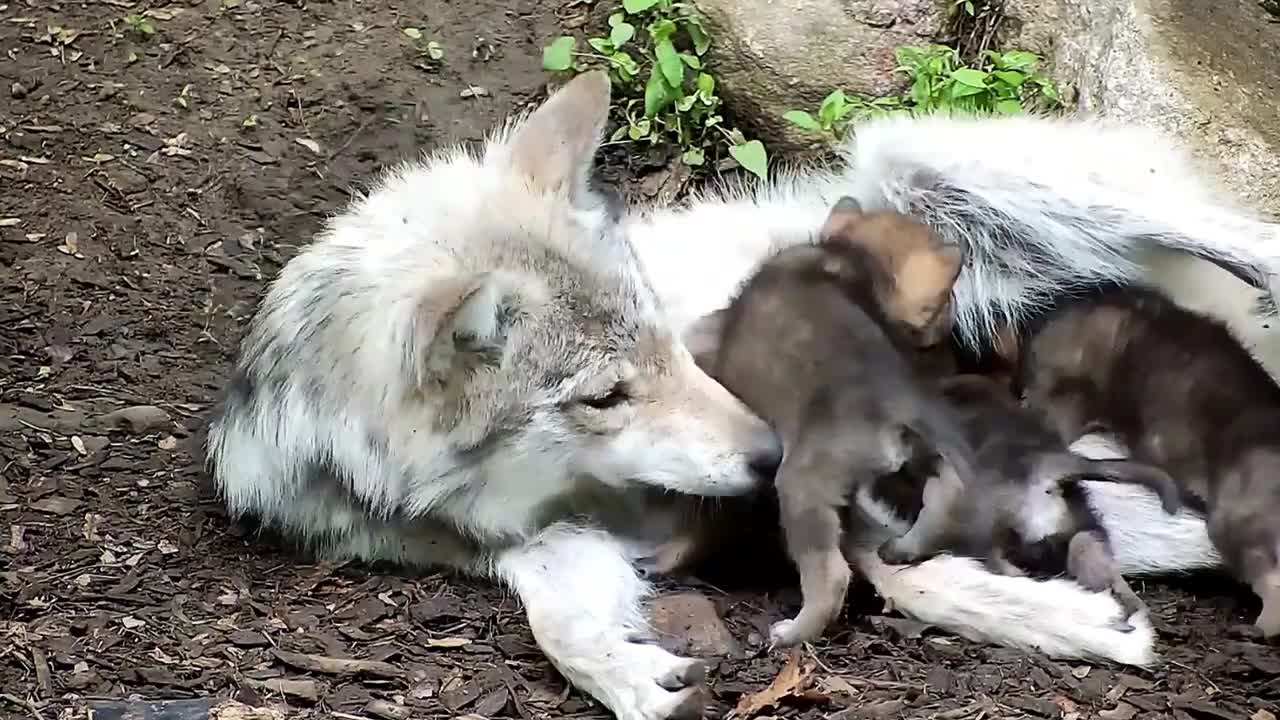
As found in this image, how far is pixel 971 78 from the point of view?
15.5 ft

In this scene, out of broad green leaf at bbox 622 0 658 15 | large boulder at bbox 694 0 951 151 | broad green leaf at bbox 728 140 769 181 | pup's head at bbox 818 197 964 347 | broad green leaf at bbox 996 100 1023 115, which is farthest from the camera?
broad green leaf at bbox 622 0 658 15

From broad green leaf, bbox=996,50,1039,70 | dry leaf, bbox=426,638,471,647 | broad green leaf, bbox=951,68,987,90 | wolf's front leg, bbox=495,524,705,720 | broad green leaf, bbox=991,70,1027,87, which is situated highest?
broad green leaf, bbox=996,50,1039,70

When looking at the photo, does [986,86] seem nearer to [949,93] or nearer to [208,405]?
[949,93]

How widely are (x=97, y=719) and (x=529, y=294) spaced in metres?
1.32

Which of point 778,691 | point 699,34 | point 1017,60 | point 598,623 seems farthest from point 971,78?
point 778,691

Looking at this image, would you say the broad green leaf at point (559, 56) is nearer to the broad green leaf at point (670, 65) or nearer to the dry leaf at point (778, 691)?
the broad green leaf at point (670, 65)

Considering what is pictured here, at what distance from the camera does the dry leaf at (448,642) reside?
3.13 metres

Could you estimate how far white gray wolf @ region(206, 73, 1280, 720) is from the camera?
10.1ft

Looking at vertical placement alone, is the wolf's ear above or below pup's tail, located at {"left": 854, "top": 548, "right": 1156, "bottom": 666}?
above

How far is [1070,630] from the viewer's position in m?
3.02

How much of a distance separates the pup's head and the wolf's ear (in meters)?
0.74

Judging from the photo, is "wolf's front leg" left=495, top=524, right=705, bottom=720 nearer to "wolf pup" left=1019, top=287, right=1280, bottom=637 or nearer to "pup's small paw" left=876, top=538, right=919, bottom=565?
"pup's small paw" left=876, top=538, right=919, bottom=565

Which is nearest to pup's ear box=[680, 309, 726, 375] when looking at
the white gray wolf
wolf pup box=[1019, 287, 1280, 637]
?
the white gray wolf

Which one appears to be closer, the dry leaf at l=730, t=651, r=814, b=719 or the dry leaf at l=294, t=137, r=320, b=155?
the dry leaf at l=730, t=651, r=814, b=719
